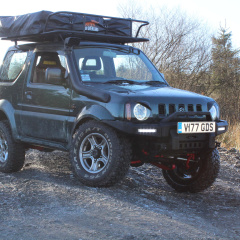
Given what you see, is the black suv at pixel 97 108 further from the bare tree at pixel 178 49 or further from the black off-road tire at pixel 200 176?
the bare tree at pixel 178 49

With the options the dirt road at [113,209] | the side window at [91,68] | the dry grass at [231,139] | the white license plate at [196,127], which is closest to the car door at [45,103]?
the side window at [91,68]

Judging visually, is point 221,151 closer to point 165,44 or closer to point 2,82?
point 2,82

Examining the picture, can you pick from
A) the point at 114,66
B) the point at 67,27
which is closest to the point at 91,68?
the point at 114,66

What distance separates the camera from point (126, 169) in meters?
5.09

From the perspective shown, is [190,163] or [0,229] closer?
[0,229]

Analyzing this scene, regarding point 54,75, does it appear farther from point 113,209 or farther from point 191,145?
point 113,209

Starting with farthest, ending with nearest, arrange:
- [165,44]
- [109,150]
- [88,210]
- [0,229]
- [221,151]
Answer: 1. [165,44]
2. [221,151]
3. [109,150]
4. [88,210]
5. [0,229]

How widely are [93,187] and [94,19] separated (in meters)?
2.50

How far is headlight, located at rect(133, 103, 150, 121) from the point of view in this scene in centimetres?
498

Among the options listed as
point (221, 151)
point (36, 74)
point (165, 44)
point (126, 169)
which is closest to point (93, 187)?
point (126, 169)

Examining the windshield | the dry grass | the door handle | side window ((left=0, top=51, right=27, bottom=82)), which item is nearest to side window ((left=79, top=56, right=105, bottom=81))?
the windshield

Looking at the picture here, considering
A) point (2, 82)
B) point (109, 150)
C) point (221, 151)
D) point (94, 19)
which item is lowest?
point (221, 151)

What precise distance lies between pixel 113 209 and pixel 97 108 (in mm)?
1300

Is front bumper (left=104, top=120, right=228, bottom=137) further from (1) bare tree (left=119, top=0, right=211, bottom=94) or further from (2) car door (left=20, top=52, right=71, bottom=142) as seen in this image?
(1) bare tree (left=119, top=0, right=211, bottom=94)
